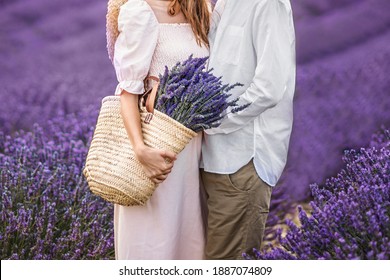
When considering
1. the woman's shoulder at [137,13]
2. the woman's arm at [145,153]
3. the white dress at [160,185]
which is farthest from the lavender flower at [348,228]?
the woman's shoulder at [137,13]

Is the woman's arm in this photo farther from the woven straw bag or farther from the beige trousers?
the beige trousers

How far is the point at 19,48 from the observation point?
477 cm

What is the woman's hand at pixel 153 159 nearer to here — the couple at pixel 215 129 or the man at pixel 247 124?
the couple at pixel 215 129

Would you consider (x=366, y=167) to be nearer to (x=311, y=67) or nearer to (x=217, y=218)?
(x=217, y=218)

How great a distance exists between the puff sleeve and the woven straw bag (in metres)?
0.07

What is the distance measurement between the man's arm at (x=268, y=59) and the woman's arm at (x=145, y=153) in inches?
10.2

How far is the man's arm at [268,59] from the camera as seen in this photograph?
7.88 feet

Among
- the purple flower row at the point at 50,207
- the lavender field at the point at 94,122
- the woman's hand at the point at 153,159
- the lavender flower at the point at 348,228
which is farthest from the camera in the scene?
the purple flower row at the point at 50,207

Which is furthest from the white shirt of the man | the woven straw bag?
the woven straw bag

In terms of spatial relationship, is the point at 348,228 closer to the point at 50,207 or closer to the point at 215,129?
the point at 215,129

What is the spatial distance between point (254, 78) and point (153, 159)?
406 millimetres

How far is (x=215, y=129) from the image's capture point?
8.23 ft

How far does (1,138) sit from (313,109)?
Answer: 1659 mm

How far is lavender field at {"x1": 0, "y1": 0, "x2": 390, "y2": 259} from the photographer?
2471mm
